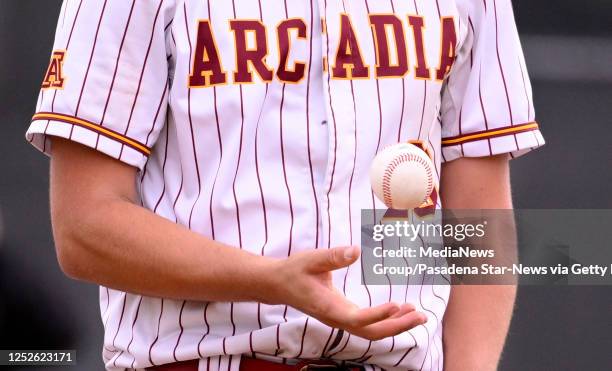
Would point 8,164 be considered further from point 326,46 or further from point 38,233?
point 326,46

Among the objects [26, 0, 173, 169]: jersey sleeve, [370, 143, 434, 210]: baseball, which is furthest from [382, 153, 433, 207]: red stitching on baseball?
[26, 0, 173, 169]: jersey sleeve

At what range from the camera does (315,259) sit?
5.59 ft

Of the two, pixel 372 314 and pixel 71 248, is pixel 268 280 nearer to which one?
pixel 372 314

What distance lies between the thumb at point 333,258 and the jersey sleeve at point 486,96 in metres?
0.65

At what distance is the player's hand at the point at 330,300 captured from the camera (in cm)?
167

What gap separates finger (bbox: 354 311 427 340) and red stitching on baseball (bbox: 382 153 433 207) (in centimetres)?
31

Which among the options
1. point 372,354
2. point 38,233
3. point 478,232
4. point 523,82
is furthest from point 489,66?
point 38,233

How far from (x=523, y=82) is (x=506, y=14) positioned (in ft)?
0.45

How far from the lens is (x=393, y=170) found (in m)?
1.95

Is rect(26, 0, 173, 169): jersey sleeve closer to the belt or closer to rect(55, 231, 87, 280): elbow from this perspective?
rect(55, 231, 87, 280): elbow

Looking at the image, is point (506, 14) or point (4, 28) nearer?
point (506, 14)

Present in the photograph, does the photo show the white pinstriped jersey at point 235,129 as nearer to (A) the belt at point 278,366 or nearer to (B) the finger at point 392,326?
(A) the belt at point 278,366

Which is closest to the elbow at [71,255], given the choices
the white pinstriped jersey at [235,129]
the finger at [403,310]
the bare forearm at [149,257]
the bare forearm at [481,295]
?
the bare forearm at [149,257]

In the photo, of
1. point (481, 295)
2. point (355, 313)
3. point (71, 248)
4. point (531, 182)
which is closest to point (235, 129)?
point (71, 248)
